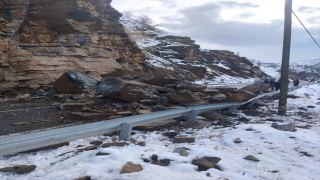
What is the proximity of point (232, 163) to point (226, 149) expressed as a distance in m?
0.80

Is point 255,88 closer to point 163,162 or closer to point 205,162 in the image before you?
point 205,162

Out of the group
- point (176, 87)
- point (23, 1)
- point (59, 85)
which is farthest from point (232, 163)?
point (23, 1)

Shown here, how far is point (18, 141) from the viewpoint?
431 cm

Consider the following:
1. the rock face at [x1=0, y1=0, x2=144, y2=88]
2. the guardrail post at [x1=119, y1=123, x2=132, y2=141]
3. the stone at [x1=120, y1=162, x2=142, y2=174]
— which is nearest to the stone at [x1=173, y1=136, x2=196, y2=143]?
the guardrail post at [x1=119, y1=123, x2=132, y2=141]

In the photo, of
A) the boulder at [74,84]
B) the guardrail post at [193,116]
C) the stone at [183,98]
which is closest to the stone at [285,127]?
the guardrail post at [193,116]

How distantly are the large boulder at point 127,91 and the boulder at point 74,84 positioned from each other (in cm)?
147

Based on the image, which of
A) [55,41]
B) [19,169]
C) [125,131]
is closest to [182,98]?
[125,131]

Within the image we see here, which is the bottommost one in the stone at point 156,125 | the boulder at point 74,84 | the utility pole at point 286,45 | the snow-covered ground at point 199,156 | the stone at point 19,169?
the stone at point 19,169

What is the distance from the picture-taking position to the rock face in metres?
16.2

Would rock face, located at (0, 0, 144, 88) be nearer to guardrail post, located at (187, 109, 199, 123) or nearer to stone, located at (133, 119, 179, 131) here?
stone, located at (133, 119, 179, 131)

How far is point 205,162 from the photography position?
445 centimetres

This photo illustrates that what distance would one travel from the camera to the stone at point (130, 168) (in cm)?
396

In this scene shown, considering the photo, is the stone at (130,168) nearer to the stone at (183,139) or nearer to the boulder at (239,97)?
the stone at (183,139)

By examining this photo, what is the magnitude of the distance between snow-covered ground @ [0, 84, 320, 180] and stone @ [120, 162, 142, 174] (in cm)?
7
